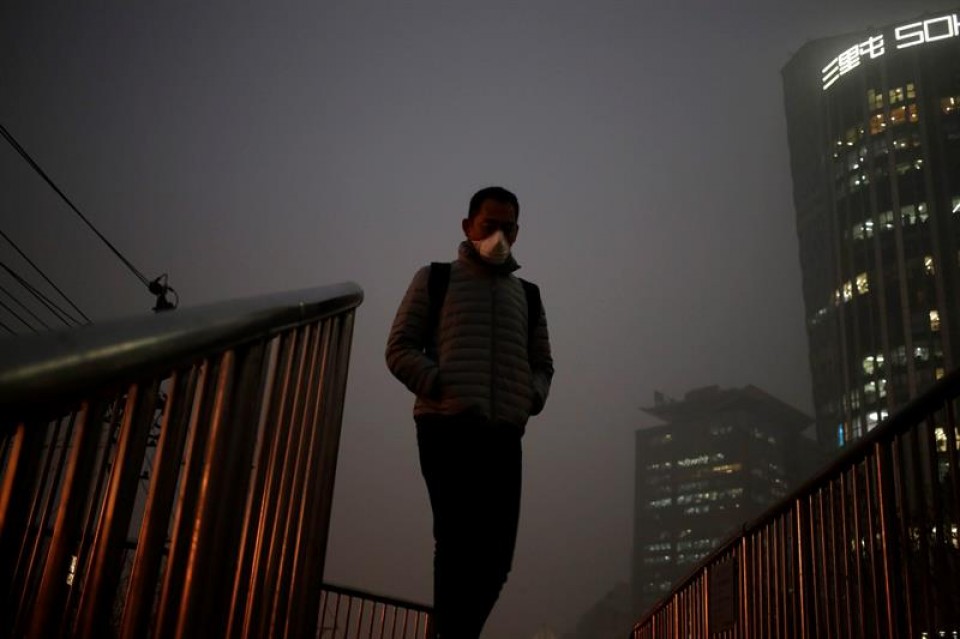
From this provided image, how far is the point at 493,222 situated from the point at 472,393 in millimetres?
873

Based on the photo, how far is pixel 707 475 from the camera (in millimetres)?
135375

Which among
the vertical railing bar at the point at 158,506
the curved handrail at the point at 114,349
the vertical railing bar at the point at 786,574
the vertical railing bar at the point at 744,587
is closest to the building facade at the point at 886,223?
the vertical railing bar at the point at 744,587

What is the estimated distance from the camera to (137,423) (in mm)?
1354

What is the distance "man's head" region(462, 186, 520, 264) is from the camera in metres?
3.92

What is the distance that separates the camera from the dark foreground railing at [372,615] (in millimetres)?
6555

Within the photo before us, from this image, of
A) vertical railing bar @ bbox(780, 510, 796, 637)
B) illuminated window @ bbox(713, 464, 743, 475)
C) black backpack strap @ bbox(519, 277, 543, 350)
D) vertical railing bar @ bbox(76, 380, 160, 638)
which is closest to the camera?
vertical railing bar @ bbox(76, 380, 160, 638)

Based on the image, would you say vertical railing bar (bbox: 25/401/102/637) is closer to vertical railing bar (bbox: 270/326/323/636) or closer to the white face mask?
vertical railing bar (bbox: 270/326/323/636)

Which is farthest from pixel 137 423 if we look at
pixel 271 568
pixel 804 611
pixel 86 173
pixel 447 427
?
pixel 86 173

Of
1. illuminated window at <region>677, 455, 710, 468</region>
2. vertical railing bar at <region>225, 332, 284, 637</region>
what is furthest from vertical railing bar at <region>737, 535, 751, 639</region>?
illuminated window at <region>677, 455, 710, 468</region>

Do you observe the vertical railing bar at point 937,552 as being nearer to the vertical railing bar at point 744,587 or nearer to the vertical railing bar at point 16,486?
the vertical railing bar at point 744,587

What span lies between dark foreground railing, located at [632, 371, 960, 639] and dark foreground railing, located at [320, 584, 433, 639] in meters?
3.16

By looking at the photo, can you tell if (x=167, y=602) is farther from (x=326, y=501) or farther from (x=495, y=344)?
(x=495, y=344)

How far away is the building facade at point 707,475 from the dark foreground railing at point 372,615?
415 ft

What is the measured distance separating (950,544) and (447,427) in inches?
75.8
